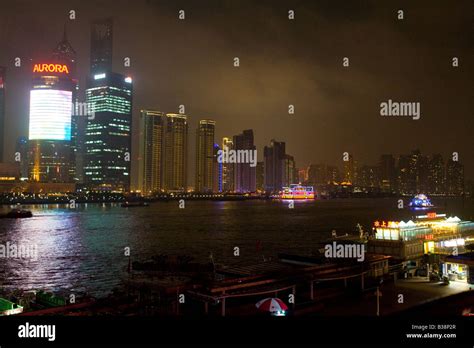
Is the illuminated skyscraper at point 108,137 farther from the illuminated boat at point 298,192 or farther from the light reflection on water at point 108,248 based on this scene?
the light reflection on water at point 108,248

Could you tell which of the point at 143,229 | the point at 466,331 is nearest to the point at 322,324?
the point at 466,331

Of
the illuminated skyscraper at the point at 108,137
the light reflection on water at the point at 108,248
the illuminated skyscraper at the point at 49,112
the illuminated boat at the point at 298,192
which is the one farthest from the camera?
the illuminated boat at the point at 298,192

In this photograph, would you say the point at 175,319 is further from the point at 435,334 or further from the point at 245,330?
the point at 435,334

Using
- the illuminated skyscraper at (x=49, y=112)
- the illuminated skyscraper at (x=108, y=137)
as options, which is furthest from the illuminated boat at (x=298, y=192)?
the illuminated skyscraper at (x=49, y=112)

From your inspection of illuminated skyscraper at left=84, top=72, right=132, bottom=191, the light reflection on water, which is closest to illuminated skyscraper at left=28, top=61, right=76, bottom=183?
illuminated skyscraper at left=84, top=72, right=132, bottom=191

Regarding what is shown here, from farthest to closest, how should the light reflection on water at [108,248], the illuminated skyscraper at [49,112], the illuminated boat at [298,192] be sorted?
1. the illuminated boat at [298,192]
2. the illuminated skyscraper at [49,112]
3. the light reflection on water at [108,248]

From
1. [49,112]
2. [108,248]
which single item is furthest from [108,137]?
[108,248]

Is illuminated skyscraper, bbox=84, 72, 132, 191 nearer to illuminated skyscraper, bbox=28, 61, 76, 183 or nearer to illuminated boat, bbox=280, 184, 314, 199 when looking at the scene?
illuminated skyscraper, bbox=28, 61, 76, 183

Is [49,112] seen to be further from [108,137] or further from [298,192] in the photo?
[298,192]
